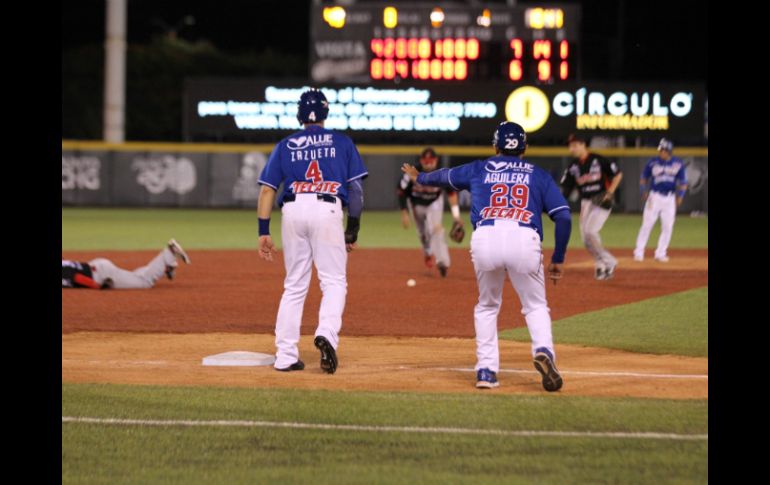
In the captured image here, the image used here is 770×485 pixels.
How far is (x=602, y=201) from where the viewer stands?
15.2 meters

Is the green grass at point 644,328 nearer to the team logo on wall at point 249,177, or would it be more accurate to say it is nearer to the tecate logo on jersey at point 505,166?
the tecate logo on jersey at point 505,166

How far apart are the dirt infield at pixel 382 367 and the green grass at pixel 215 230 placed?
1201 cm

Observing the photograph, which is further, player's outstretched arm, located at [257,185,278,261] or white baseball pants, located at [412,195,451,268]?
white baseball pants, located at [412,195,451,268]

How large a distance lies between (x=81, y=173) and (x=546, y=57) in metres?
16.6

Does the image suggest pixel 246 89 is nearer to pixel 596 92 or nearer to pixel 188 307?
pixel 596 92

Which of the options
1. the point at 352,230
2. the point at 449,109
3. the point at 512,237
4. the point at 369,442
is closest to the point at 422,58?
the point at 449,109

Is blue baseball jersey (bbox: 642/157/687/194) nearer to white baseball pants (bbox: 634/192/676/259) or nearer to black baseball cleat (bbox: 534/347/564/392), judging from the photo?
white baseball pants (bbox: 634/192/676/259)

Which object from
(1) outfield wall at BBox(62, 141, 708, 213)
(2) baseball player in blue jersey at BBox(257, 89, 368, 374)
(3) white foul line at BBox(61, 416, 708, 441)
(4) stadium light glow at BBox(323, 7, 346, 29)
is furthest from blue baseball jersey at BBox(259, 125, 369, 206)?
(1) outfield wall at BBox(62, 141, 708, 213)

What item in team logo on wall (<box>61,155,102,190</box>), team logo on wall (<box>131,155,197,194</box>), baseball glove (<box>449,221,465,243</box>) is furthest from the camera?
team logo on wall (<box>131,155,197,194</box>)

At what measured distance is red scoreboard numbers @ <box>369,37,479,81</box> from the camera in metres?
28.3

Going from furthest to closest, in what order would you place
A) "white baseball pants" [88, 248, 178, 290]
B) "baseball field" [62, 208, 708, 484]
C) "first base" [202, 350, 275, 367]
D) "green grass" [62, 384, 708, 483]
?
"white baseball pants" [88, 248, 178, 290] → "first base" [202, 350, 275, 367] → "baseball field" [62, 208, 708, 484] → "green grass" [62, 384, 708, 483]

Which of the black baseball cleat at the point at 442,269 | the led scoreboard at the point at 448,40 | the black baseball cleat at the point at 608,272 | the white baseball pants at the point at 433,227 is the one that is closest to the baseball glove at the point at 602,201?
the black baseball cleat at the point at 608,272

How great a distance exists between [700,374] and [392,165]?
1130 inches

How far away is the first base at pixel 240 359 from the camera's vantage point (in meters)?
8.44
